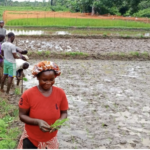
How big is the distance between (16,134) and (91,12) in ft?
105

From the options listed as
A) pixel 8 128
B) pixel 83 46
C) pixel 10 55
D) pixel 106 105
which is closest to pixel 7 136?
pixel 8 128

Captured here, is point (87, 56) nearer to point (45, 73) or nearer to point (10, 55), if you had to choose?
point (10, 55)

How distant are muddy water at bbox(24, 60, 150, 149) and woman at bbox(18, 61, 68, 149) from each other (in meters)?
1.40

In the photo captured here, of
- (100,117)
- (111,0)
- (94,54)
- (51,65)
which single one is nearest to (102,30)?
(94,54)

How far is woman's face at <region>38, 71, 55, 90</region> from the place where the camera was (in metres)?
2.26

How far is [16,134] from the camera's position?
12.1 ft

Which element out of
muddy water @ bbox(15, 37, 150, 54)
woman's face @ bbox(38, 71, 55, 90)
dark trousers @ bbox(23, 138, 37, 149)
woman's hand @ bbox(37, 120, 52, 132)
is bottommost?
muddy water @ bbox(15, 37, 150, 54)

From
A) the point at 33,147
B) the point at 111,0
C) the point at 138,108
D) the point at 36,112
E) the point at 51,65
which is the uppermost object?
the point at 111,0

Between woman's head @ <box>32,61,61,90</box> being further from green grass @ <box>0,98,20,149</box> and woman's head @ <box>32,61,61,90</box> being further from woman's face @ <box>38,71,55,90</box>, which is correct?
green grass @ <box>0,98,20,149</box>

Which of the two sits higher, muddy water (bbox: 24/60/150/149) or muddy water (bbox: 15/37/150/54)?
muddy water (bbox: 15/37/150/54)

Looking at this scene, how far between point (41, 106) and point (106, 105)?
125 inches

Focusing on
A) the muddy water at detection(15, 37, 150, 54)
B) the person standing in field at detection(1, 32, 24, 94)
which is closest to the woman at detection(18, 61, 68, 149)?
the person standing in field at detection(1, 32, 24, 94)

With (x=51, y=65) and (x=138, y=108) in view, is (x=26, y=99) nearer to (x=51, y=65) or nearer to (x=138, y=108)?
(x=51, y=65)

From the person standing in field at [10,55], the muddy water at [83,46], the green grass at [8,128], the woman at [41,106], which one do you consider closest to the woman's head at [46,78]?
the woman at [41,106]
